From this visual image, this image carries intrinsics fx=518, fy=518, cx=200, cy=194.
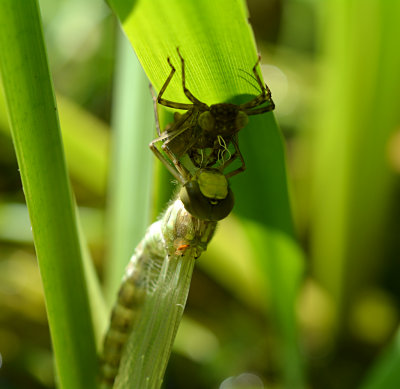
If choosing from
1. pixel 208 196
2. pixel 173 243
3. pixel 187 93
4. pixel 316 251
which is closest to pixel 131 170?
pixel 173 243

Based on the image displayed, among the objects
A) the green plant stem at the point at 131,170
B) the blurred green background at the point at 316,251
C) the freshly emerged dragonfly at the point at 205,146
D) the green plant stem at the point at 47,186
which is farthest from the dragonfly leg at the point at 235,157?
the blurred green background at the point at 316,251

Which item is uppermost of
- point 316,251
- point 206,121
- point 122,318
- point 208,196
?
point 316,251

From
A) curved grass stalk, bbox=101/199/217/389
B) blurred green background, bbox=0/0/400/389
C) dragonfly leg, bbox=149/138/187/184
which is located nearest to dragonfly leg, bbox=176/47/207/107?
dragonfly leg, bbox=149/138/187/184

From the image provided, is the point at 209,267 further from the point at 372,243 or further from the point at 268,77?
the point at 268,77

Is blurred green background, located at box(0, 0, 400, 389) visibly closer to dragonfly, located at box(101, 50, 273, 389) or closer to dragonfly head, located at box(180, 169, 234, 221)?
dragonfly, located at box(101, 50, 273, 389)

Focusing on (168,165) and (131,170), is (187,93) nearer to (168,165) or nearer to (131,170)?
(168,165)

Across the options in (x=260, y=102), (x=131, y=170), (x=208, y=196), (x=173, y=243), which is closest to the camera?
(x=260, y=102)

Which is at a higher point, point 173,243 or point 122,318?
point 173,243
